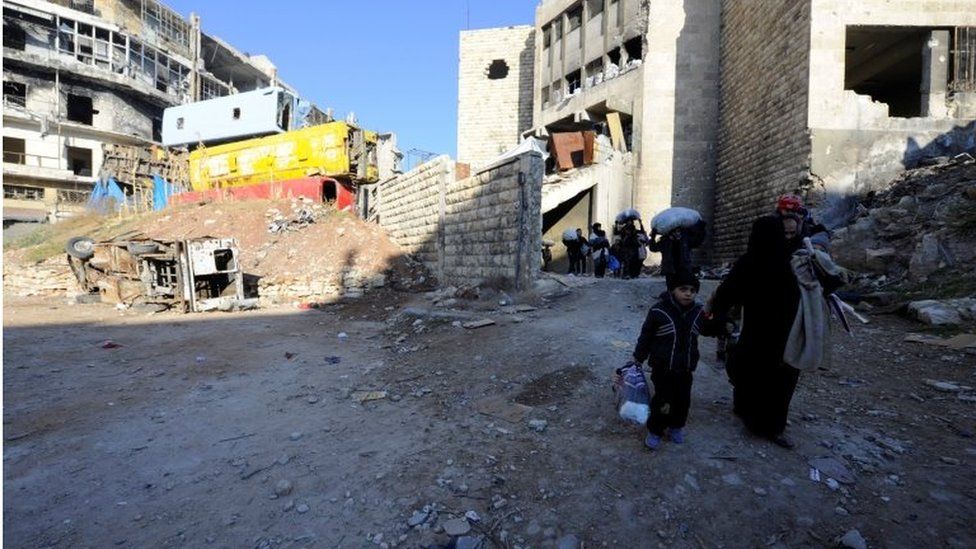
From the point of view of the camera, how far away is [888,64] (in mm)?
11922

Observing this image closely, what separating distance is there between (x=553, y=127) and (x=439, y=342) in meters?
17.0

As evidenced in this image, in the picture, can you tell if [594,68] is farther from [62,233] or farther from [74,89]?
[74,89]

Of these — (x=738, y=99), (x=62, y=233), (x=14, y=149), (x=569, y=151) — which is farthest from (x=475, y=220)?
(x=14, y=149)

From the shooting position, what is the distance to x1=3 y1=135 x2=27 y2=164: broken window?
25.4 meters

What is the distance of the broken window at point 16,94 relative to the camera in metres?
25.5

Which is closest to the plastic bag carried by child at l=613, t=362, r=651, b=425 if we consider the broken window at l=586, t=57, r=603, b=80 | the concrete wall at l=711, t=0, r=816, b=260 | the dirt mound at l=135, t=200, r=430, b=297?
the dirt mound at l=135, t=200, r=430, b=297

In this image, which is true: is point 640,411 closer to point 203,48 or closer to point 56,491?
point 56,491

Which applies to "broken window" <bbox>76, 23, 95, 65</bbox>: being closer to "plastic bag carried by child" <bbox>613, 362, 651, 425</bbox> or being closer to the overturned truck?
the overturned truck

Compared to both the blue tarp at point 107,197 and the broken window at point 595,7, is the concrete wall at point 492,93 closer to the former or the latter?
the broken window at point 595,7

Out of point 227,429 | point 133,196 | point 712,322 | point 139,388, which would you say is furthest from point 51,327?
point 133,196

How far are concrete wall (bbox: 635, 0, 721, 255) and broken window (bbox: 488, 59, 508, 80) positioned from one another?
11.1 meters

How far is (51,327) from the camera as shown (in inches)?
343

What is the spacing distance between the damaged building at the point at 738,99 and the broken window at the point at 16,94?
86.9ft

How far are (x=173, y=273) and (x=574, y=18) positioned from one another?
60.1 feet
